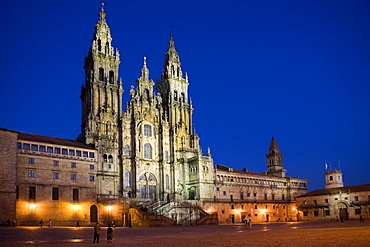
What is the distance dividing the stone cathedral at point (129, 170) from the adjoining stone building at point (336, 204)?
197 inches

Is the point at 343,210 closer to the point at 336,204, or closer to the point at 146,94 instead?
the point at 336,204

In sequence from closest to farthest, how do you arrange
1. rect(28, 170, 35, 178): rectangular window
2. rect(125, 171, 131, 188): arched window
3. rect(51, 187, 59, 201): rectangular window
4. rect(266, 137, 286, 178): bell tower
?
rect(28, 170, 35, 178): rectangular window → rect(51, 187, 59, 201): rectangular window → rect(125, 171, 131, 188): arched window → rect(266, 137, 286, 178): bell tower

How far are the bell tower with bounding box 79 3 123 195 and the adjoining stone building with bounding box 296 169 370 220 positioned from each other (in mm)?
46700

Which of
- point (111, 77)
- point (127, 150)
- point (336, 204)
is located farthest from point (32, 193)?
point (336, 204)

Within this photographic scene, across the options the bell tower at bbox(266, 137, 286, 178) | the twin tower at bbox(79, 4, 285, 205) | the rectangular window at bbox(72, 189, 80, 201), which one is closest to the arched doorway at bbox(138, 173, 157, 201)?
the twin tower at bbox(79, 4, 285, 205)

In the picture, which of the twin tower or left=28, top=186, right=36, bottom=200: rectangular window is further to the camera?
the twin tower

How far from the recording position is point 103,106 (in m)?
78.7

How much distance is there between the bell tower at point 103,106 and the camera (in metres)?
72.3

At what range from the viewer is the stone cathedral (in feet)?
199

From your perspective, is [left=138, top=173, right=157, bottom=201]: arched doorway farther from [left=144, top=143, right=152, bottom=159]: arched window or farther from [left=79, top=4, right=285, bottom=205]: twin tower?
[left=144, top=143, right=152, bottom=159]: arched window

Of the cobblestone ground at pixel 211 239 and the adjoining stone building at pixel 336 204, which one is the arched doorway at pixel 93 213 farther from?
the adjoining stone building at pixel 336 204

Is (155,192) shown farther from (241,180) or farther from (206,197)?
(241,180)

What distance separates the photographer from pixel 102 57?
81.5 meters

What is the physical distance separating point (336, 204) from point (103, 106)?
184 ft
